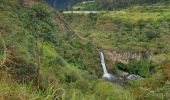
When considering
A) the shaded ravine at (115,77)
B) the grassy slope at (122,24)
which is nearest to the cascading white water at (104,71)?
the shaded ravine at (115,77)

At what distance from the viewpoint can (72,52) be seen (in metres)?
53.2

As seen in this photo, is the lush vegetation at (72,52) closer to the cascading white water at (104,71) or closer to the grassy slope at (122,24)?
the grassy slope at (122,24)

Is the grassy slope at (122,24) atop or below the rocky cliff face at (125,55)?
atop

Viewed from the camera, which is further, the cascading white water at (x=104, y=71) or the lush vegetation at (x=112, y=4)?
the lush vegetation at (x=112, y=4)

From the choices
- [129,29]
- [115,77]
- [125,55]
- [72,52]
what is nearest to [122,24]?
[129,29]

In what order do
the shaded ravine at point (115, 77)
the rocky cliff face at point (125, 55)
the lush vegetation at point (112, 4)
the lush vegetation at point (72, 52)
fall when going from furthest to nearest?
the lush vegetation at point (112, 4) → the rocky cliff face at point (125, 55) → the shaded ravine at point (115, 77) → the lush vegetation at point (72, 52)

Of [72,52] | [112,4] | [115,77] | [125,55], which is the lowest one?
[125,55]

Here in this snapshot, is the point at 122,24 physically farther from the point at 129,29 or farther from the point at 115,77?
the point at 115,77

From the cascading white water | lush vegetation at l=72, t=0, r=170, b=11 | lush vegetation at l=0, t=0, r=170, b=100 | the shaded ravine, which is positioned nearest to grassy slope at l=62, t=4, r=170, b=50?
lush vegetation at l=0, t=0, r=170, b=100

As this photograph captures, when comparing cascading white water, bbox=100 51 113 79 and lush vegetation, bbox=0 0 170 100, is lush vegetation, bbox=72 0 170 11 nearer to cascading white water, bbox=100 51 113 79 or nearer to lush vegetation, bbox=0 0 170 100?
lush vegetation, bbox=0 0 170 100

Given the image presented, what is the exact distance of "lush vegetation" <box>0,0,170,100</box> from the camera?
850 centimetres

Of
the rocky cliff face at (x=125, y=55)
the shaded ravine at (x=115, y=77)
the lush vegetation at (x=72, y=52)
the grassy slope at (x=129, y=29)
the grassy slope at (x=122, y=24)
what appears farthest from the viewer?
the grassy slope at (x=122, y=24)

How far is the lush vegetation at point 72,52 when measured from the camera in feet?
27.9

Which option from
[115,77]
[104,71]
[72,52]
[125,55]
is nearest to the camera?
[72,52]
